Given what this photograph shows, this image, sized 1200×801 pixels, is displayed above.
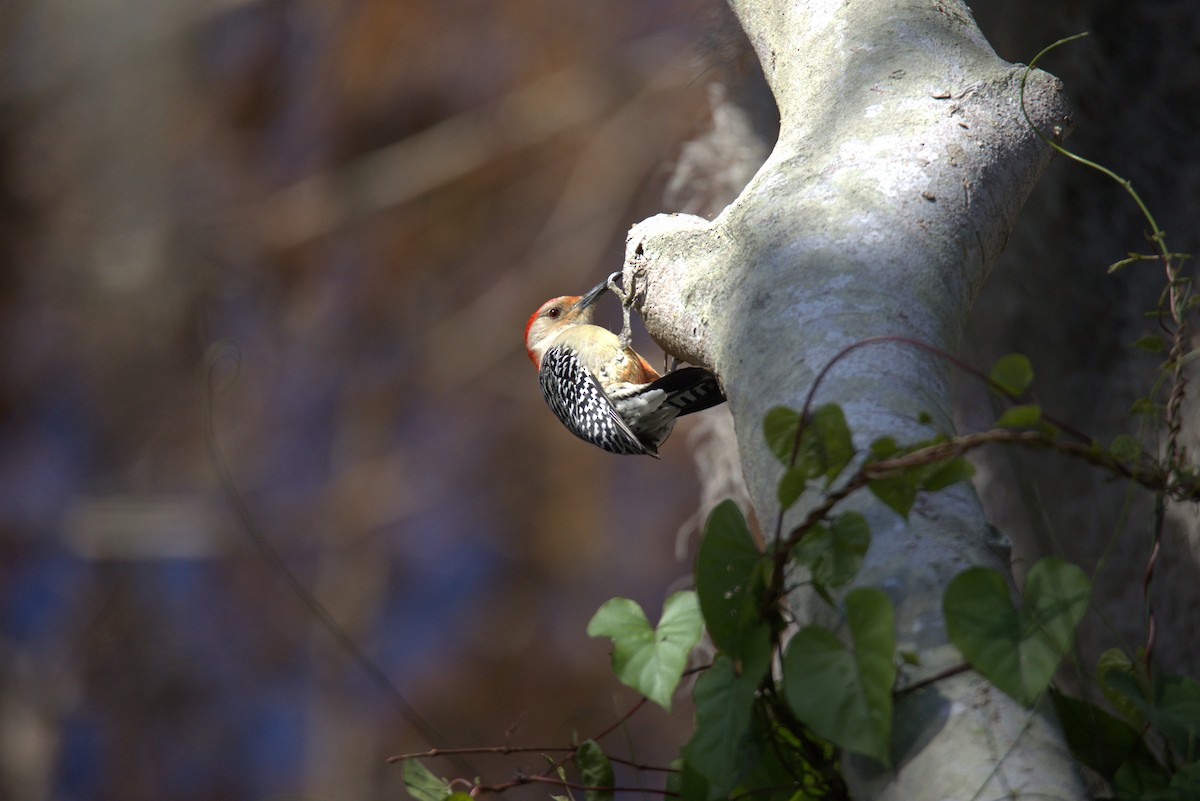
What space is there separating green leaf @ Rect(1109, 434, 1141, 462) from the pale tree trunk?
3.4 inches

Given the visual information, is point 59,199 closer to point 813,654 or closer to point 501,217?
point 501,217

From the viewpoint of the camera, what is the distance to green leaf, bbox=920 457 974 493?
17.8 inches

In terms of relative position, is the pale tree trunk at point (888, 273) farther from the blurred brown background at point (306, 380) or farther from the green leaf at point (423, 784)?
the blurred brown background at point (306, 380)

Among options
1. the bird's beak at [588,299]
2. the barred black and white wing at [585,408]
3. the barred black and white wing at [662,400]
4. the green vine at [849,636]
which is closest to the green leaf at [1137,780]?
the green vine at [849,636]

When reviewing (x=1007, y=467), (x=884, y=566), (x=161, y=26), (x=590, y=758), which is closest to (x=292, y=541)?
(x=161, y=26)

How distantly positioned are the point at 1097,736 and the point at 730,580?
0.21m

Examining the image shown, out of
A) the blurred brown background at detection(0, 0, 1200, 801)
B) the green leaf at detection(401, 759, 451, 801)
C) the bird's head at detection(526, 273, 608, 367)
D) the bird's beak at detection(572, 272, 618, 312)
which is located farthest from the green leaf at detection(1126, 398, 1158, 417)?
the blurred brown background at detection(0, 0, 1200, 801)

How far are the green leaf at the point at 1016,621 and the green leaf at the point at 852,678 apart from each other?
3 cm

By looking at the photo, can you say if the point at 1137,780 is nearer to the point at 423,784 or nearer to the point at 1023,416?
the point at 1023,416

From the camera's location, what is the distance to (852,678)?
0.43 m

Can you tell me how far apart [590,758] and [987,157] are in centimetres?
50

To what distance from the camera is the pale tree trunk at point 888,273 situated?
1.46 feet

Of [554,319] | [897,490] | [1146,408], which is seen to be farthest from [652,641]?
[554,319]

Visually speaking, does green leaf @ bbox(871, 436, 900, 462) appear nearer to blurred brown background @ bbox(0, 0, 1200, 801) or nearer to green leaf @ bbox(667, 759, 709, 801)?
green leaf @ bbox(667, 759, 709, 801)
